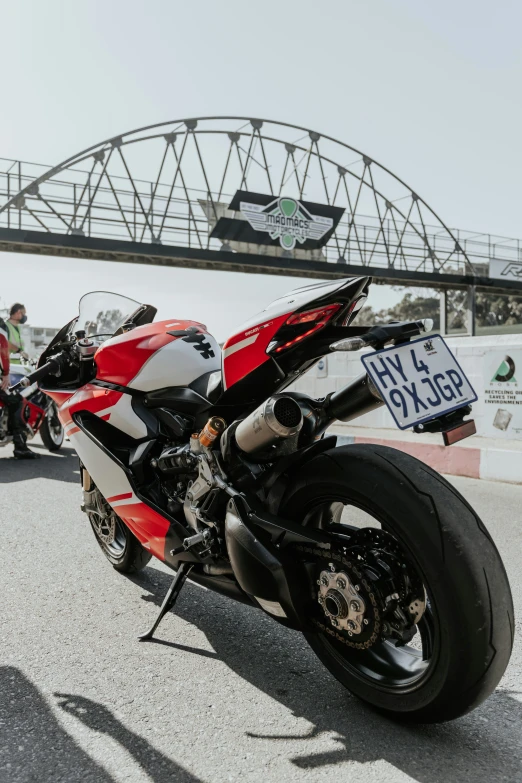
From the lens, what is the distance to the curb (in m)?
6.86

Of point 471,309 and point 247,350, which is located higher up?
point 471,309

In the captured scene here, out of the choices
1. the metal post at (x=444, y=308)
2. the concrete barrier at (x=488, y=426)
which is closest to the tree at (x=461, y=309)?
the metal post at (x=444, y=308)

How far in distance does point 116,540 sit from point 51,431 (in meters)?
5.44

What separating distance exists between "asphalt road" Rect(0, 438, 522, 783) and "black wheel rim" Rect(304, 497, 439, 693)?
0.14 meters

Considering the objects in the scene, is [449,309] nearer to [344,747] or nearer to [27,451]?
[27,451]

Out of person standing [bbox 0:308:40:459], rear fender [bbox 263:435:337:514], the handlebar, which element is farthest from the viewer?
person standing [bbox 0:308:40:459]

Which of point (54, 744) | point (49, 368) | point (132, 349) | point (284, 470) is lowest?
point (54, 744)

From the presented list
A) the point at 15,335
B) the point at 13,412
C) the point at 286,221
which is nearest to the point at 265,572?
the point at 13,412

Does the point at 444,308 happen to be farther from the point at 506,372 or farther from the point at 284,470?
the point at 284,470

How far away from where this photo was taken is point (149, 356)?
9.32ft

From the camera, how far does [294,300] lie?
7.35 feet

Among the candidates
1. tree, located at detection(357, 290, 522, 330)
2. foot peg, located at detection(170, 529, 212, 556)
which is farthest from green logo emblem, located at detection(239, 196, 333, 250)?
foot peg, located at detection(170, 529, 212, 556)

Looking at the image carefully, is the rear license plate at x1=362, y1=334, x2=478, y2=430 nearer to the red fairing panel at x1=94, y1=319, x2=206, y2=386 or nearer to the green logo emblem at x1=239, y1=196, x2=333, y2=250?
the red fairing panel at x1=94, y1=319, x2=206, y2=386

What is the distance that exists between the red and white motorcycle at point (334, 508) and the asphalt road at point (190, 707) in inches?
6.2
